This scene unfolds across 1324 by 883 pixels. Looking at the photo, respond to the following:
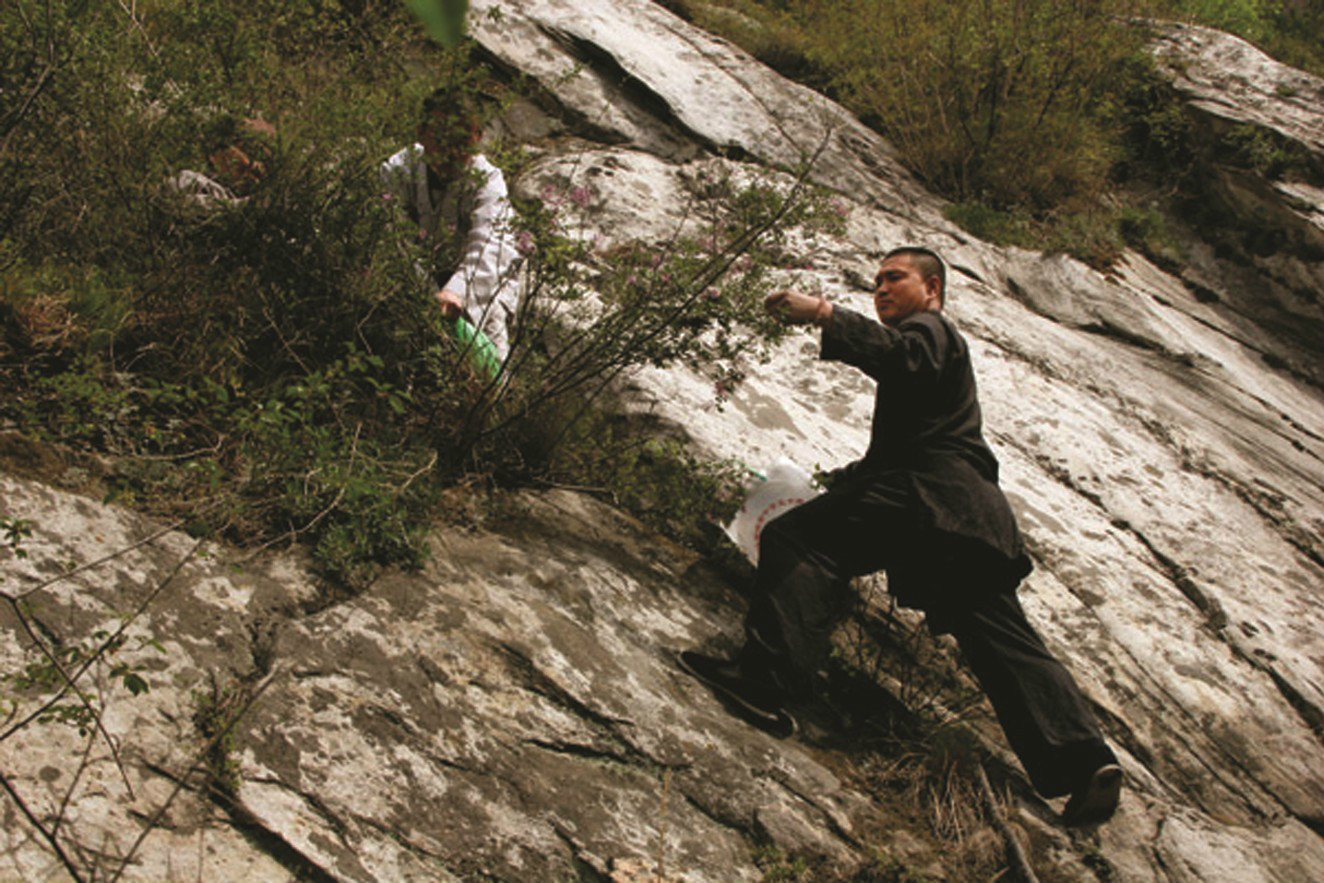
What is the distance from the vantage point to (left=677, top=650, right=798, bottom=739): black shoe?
279 centimetres

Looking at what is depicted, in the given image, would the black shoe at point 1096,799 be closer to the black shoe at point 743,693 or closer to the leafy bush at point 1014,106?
the black shoe at point 743,693

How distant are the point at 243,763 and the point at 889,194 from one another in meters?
A: 6.43

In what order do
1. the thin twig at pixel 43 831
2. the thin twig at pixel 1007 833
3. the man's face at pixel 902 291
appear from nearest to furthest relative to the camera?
the thin twig at pixel 43 831 < the thin twig at pixel 1007 833 < the man's face at pixel 902 291

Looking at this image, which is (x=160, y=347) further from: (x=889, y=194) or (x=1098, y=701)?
(x=889, y=194)

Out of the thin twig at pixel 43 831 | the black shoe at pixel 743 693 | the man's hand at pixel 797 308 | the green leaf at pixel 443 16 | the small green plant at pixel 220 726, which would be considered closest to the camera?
the green leaf at pixel 443 16

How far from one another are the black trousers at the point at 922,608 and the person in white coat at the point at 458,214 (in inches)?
53.4

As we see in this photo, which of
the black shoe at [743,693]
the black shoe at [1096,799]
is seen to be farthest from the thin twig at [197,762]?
the black shoe at [1096,799]

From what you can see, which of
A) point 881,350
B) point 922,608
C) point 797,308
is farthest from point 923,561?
point 797,308

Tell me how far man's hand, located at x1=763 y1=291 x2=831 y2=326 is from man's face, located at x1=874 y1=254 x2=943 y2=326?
403 millimetres

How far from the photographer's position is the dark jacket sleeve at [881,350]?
111 inches

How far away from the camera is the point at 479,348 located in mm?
3369

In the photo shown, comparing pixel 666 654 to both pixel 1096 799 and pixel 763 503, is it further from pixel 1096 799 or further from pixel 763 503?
pixel 1096 799

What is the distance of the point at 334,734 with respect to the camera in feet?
6.72

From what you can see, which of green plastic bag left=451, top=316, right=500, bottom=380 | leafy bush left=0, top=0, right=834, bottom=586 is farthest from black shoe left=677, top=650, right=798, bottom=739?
green plastic bag left=451, top=316, right=500, bottom=380
